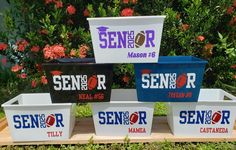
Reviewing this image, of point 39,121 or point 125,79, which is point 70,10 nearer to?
point 125,79

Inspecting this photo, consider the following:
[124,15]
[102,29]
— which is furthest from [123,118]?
[124,15]

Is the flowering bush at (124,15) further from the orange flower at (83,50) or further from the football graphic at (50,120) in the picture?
the football graphic at (50,120)

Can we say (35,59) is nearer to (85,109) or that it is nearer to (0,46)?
(0,46)

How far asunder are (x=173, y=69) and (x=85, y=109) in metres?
1.72

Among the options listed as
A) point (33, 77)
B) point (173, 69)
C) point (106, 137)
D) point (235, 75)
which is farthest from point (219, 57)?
point (33, 77)

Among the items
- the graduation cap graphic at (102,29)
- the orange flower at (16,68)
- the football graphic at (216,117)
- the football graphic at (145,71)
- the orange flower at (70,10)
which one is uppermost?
the graduation cap graphic at (102,29)

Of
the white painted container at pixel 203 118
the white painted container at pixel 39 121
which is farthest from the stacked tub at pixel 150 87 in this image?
the white painted container at pixel 39 121

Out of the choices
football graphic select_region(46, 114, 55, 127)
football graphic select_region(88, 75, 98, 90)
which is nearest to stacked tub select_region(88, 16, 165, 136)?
football graphic select_region(88, 75, 98, 90)

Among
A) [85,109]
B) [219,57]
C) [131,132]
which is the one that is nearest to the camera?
[131,132]

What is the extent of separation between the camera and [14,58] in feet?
18.0

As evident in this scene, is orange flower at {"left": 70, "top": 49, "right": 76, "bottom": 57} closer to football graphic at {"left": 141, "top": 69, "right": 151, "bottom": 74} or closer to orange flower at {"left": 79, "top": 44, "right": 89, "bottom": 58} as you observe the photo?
orange flower at {"left": 79, "top": 44, "right": 89, "bottom": 58}

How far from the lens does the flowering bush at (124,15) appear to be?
485 centimetres

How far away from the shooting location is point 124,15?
4707 mm

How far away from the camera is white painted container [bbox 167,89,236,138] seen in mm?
3506
